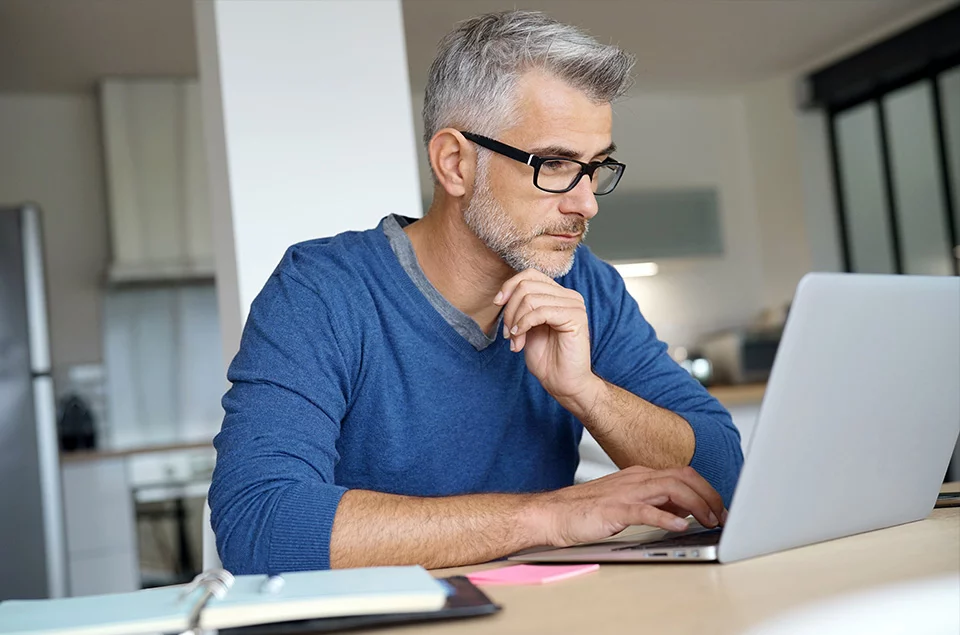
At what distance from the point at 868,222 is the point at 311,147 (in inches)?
161

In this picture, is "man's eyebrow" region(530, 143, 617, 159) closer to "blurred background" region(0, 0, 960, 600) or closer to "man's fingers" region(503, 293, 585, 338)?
"man's fingers" region(503, 293, 585, 338)

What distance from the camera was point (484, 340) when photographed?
1525mm

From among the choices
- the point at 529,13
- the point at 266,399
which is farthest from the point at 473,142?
the point at 266,399

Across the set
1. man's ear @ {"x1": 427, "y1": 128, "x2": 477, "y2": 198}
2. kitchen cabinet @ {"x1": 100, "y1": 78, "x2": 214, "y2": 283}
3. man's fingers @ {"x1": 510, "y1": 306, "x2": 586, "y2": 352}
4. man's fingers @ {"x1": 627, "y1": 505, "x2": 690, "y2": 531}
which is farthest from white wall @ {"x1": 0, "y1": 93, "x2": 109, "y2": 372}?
man's fingers @ {"x1": 627, "y1": 505, "x2": 690, "y2": 531}

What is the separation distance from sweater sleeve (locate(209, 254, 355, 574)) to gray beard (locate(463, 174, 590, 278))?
11.4 inches

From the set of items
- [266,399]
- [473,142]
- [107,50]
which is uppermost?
[107,50]

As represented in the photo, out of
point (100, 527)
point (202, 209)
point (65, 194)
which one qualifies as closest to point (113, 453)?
point (100, 527)

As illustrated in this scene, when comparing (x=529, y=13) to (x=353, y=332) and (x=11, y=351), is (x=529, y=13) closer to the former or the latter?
(x=353, y=332)

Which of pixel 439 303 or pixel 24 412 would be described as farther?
pixel 24 412

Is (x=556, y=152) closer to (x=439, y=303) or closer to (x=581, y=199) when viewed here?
(x=581, y=199)

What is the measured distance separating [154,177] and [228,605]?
4.43 m

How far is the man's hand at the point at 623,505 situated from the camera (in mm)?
1077

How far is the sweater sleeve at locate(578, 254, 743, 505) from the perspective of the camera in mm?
1588

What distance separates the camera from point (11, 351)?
3.74 m
